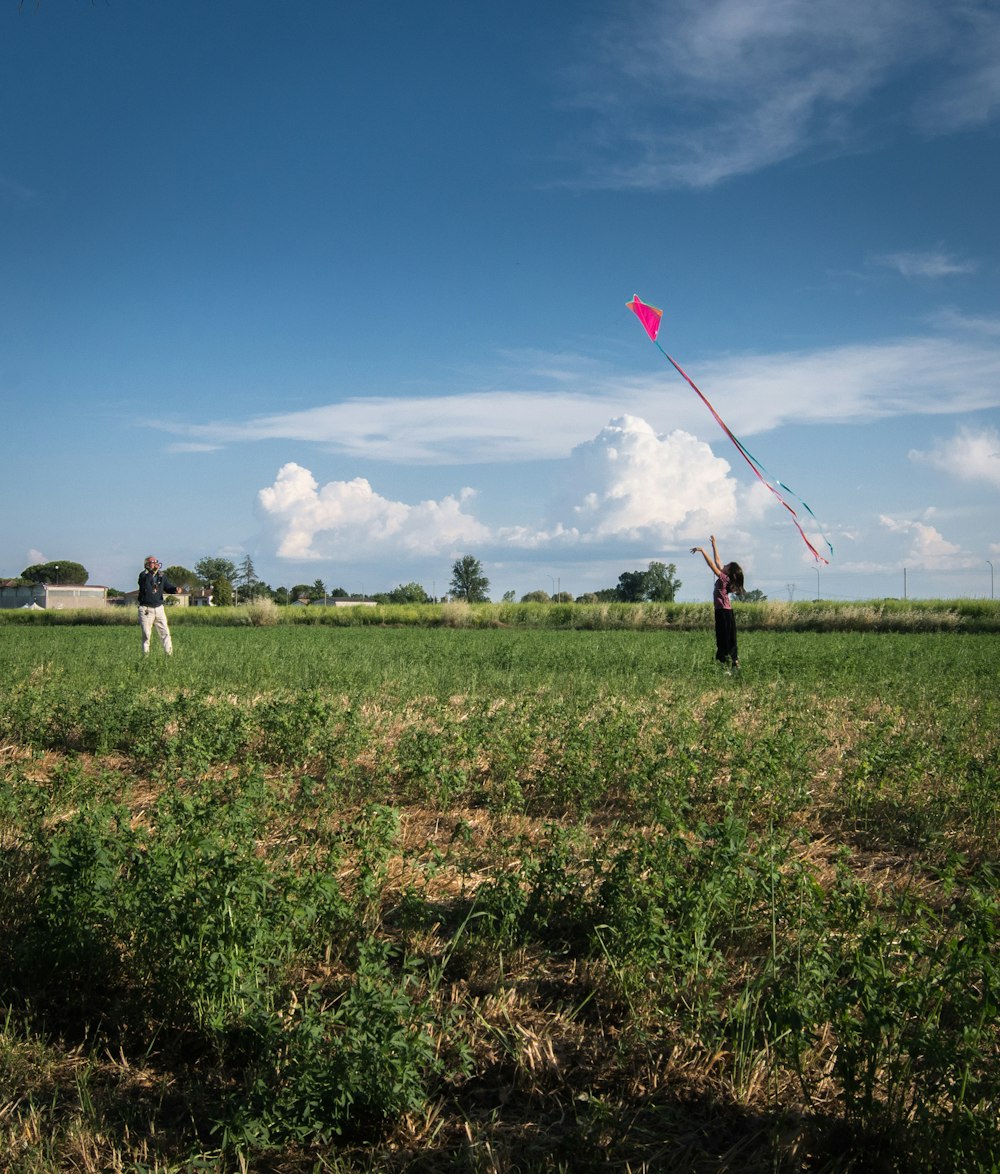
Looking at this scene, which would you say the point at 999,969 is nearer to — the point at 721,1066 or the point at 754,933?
the point at 721,1066

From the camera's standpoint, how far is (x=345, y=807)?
24.6 feet

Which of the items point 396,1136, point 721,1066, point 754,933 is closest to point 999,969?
point 721,1066

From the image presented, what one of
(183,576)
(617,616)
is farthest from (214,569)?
(617,616)

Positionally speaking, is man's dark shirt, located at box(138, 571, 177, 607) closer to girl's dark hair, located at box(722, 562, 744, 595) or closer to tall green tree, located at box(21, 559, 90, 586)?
girl's dark hair, located at box(722, 562, 744, 595)

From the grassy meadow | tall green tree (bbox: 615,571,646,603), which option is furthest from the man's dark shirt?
tall green tree (bbox: 615,571,646,603)

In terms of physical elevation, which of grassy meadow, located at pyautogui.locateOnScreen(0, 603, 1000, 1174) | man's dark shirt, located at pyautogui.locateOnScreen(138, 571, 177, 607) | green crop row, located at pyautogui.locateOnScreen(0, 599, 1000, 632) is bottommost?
grassy meadow, located at pyautogui.locateOnScreen(0, 603, 1000, 1174)

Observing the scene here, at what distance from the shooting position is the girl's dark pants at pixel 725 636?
16.0 m

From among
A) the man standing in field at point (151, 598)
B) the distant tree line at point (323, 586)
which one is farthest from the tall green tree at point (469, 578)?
the man standing in field at point (151, 598)

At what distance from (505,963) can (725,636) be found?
12029mm

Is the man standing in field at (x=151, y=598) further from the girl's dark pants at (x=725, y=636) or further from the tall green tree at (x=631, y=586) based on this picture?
the tall green tree at (x=631, y=586)

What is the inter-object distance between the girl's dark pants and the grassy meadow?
7252 mm

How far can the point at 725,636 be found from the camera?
52.9ft

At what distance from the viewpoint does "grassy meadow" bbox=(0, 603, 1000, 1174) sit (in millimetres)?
3502

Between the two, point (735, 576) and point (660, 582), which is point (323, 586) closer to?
point (660, 582)
